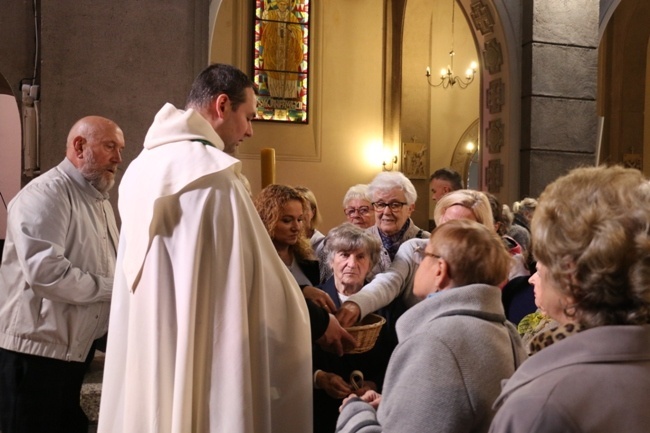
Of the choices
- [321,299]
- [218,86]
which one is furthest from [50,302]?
[218,86]

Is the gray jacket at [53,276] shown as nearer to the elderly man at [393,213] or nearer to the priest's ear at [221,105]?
the priest's ear at [221,105]

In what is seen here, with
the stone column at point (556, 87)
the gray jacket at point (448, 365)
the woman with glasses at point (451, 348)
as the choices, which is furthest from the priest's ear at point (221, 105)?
the stone column at point (556, 87)

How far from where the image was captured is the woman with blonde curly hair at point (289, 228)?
3.56 meters

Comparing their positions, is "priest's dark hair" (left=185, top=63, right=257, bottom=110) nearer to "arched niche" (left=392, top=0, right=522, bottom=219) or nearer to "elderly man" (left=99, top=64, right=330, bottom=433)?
"elderly man" (left=99, top=64, right=330, bottom=433)

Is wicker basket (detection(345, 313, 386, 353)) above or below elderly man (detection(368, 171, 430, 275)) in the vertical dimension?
below

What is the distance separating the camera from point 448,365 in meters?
1.70

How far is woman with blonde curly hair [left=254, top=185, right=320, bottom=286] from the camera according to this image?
3562 mm

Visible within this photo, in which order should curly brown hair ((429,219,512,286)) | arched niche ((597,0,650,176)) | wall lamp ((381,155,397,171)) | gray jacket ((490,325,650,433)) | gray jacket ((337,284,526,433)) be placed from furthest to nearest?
wall lamp ((381,155,397,171))
arched niche ((597,0,650,176))
curly brown hair ((429,219,512,286))
gray jacket ((337,284,526,433))
gray jacket ((490,325,650,433))

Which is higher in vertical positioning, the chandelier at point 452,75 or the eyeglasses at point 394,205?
the chandelier at point 452,75

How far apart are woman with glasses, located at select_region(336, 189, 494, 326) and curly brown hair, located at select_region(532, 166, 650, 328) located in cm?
175

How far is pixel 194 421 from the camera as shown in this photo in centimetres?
234

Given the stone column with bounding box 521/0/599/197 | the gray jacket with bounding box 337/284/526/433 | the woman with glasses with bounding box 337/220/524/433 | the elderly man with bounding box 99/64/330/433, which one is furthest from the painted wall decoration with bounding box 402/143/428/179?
the gray jacket with bounding box 337/284/526/433

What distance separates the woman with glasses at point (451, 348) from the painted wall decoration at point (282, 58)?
1020 centimetres

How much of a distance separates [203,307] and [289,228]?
1.25m
